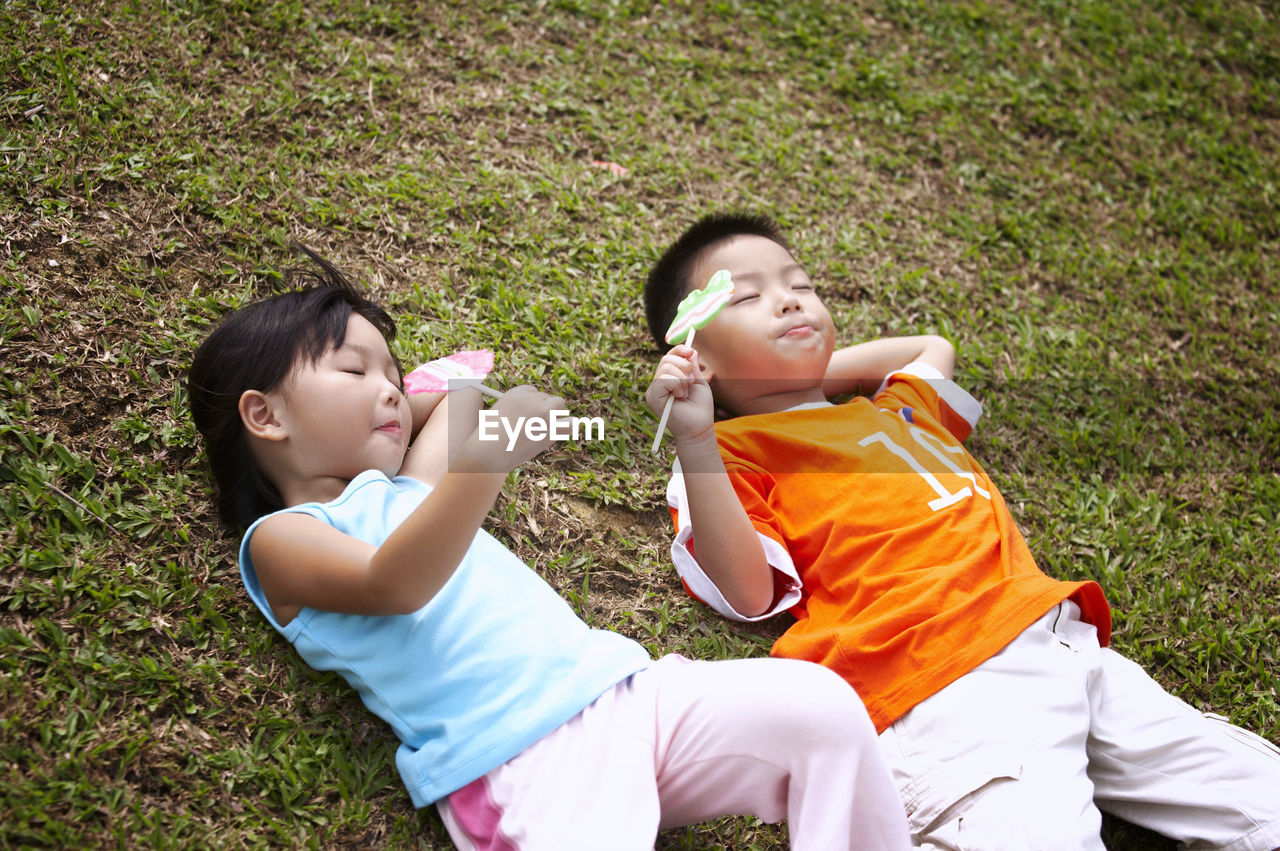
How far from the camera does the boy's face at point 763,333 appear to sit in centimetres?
262

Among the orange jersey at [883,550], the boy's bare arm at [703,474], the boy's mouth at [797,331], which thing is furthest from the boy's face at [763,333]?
the boy's bare arm at [703,474]

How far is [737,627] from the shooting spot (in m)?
2.48

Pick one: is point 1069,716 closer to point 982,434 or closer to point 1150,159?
point 982,434

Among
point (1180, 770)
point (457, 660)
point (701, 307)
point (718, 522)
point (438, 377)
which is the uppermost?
point (701, 307)

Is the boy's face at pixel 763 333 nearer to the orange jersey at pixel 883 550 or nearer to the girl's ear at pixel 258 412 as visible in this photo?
the orange jersey at pixel 883 550

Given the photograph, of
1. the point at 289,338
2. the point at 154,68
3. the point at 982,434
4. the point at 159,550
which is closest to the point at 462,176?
the point at 154,68

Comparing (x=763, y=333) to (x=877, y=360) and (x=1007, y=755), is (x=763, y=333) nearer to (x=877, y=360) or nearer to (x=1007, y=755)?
(x=877, y=360)

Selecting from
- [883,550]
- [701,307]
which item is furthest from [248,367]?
[883,550]

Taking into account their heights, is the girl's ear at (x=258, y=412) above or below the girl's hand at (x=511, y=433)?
below

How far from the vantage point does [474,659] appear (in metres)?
1.91

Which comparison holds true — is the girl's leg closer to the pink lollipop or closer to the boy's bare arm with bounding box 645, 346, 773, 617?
the boy's bare arm with bounding box 645, 346, 773, 617

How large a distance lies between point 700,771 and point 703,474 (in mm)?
694

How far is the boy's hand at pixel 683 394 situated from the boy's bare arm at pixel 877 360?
0.86 metres

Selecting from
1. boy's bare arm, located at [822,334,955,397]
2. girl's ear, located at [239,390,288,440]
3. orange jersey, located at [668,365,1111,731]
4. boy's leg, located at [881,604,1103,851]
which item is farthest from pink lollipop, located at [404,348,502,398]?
boy's leg, located at [881,604,1103,851]
